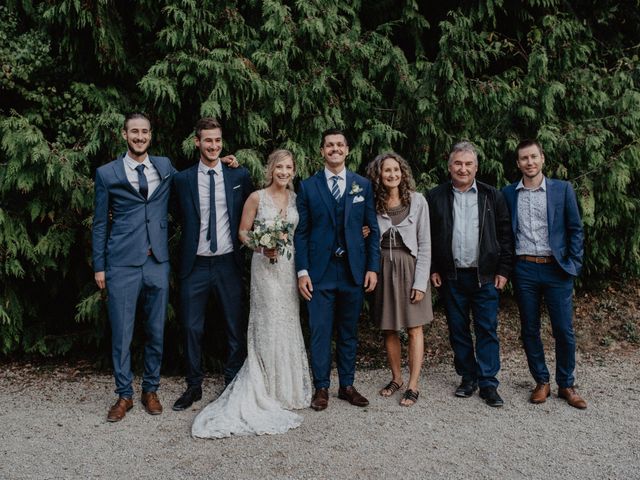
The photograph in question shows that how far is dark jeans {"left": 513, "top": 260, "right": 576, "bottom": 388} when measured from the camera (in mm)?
5090

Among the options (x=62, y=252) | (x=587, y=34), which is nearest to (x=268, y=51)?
(x=62, y=252)

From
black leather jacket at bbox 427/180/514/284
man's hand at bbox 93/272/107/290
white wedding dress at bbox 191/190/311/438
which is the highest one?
black leather jacket at bbox 427/180/514/284

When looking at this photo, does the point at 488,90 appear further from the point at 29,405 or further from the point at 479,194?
the point at 29,405

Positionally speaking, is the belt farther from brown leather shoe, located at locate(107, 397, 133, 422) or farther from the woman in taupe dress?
brown leather shoe, located at locate(107, 397, 133, 422)

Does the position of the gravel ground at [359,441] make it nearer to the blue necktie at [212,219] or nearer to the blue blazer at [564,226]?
the blue blazer at [564,226]

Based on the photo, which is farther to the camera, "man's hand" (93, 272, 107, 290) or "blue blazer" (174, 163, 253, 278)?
"blue blazer" (174, 163, 253, 278)

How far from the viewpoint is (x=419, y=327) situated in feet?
17.3

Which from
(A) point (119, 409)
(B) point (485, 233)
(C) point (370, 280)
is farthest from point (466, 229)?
(A) point (119, 409)

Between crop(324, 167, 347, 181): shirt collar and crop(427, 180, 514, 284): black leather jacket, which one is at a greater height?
crop(324, 167, 347, 181): shirt collar

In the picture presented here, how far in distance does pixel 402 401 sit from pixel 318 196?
200cm

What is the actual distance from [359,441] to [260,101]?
3.60 metres

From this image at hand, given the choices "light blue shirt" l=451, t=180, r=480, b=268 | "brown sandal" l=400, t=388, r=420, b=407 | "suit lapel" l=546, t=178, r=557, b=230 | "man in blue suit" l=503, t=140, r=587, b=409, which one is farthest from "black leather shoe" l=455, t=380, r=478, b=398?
"suit lapel" l=546, t=178, r=557, b=230

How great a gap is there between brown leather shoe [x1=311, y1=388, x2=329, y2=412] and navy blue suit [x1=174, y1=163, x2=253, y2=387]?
2.90 ft

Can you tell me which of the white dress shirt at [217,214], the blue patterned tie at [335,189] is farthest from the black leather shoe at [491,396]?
the white dress shirt at [217,214]
